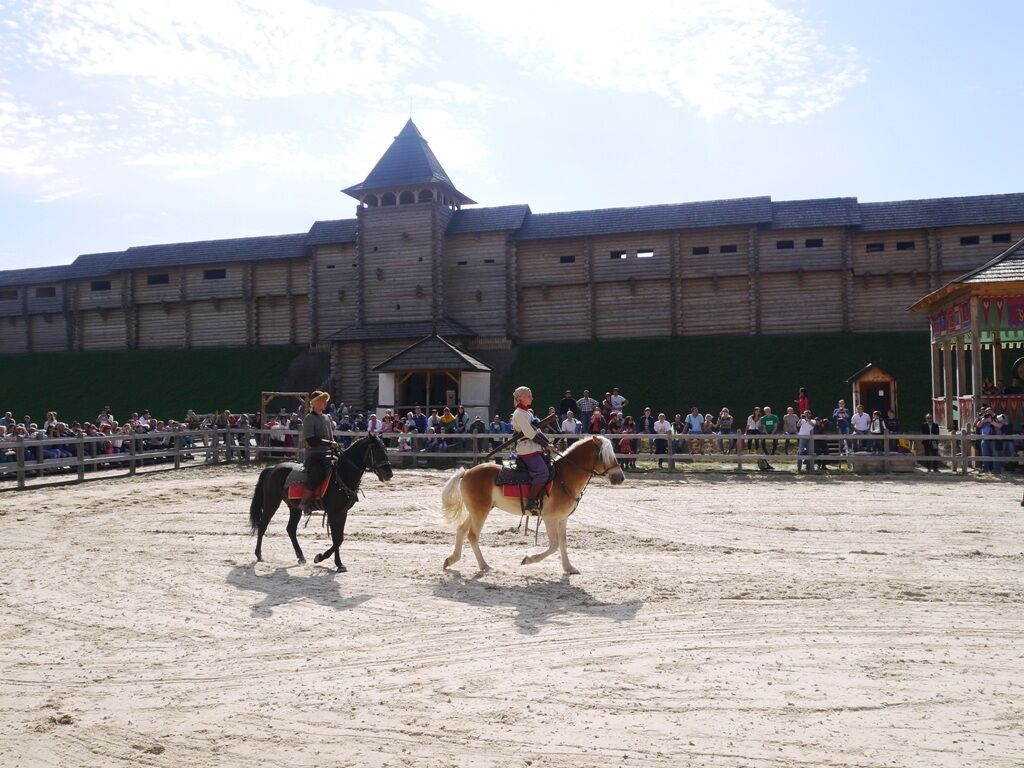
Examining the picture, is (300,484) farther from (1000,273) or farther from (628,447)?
(1000,273)

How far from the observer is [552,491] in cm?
834

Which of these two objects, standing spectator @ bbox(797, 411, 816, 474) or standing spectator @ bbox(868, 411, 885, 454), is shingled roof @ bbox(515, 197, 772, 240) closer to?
standing spectator @ bbox(868, 411, 885, 454)

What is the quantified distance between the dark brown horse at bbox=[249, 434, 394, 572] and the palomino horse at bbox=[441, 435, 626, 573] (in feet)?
3.05

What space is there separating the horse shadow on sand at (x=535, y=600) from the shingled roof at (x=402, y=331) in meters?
25.8

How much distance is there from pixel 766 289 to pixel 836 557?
1010 inches

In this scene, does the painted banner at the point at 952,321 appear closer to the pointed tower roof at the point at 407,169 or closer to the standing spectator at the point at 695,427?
the standing spectator at the point at 695,427

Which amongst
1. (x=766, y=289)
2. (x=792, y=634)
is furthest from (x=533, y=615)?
(x=766, y=289)

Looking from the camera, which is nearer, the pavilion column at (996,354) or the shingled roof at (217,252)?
the pavilion column at (996,354)

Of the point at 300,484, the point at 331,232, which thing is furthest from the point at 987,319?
the point at 331,232

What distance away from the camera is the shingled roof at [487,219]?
117 ft

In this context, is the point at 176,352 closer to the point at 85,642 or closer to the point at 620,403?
the point at 620,403

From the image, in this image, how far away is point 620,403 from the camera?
22.7 meters

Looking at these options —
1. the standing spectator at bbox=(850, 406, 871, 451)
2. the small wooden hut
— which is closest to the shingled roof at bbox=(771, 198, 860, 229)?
the small wooden hut

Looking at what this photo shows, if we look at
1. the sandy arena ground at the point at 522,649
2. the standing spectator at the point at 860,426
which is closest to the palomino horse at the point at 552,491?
the sandy arena ground at the point at 522,649
